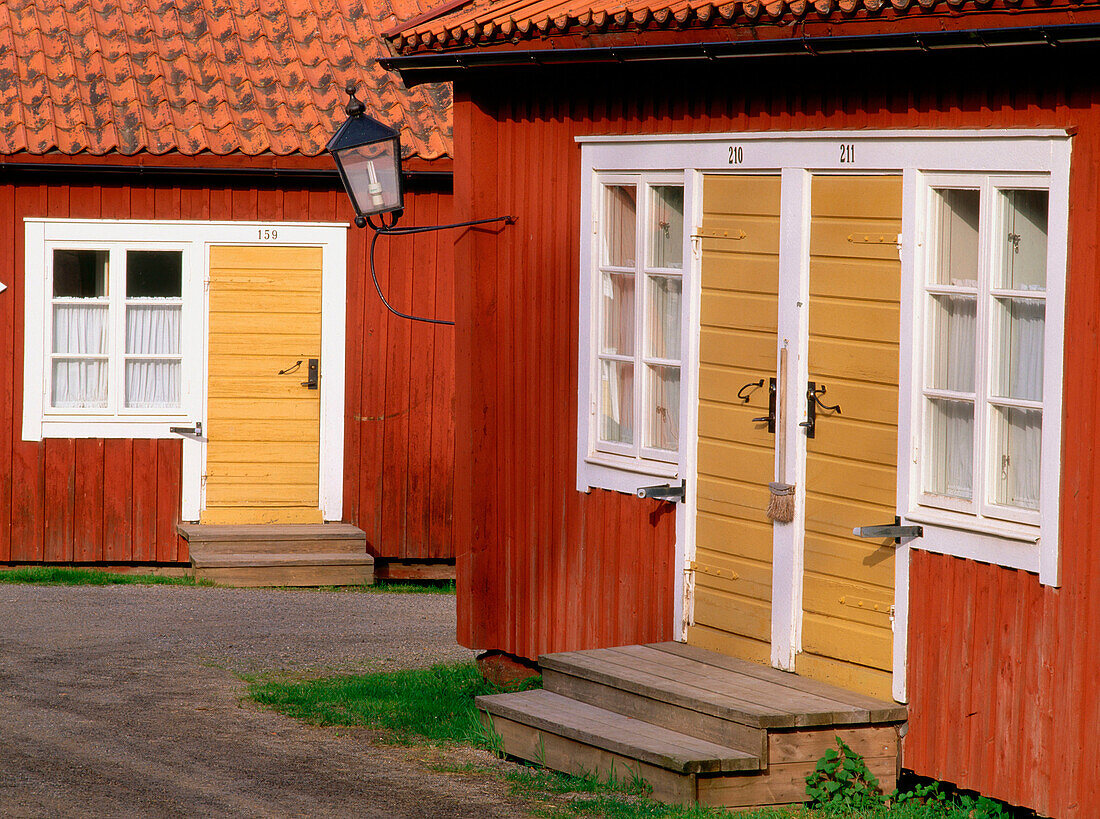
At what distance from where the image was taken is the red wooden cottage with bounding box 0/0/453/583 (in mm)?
11961

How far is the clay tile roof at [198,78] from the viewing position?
11.9 m

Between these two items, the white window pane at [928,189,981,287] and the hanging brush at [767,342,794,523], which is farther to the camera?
the hanging brush at [767,342,794,523]

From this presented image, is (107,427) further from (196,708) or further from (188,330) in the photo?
(196,708)

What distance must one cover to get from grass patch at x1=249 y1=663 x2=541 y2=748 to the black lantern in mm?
2399

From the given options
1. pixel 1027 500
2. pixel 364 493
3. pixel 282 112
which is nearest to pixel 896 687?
pixel 1027 500

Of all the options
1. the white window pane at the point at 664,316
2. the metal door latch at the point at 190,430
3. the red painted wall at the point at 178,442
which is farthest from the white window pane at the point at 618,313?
the metal door latch at the point at 190,430

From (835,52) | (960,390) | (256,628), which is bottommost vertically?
(256,628)

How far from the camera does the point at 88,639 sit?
31.5ft

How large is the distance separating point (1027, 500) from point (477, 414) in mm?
3297

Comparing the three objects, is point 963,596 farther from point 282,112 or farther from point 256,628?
point 282,112

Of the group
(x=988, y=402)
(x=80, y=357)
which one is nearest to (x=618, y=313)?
(x=988, y=402)

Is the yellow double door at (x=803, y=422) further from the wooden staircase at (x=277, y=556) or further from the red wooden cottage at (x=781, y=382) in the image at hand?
the wooden staircase at (x=277, y=556)

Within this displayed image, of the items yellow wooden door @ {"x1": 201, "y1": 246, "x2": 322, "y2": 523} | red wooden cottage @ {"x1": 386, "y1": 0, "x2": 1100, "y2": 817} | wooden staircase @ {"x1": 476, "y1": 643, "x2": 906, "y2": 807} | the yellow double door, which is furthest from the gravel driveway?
the yellow double door

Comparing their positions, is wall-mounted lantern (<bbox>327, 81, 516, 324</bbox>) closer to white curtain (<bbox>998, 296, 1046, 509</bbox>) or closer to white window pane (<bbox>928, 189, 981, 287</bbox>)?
white window pane (<bbox>928, 189, 981, 287</bbox>)
